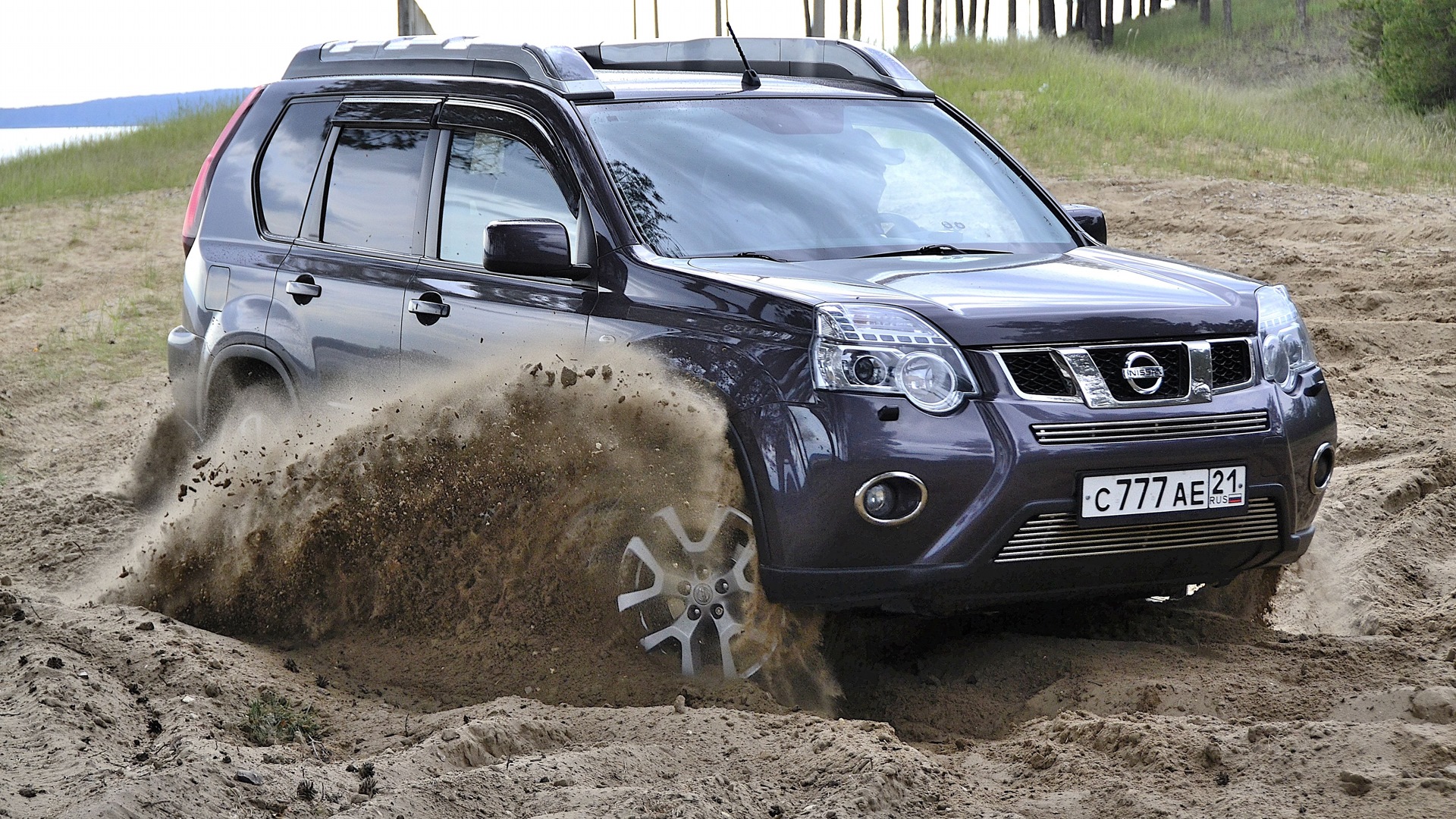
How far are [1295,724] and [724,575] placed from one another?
144 centimetres

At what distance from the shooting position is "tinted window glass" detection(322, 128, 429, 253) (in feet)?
16.8

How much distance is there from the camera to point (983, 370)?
374 cm

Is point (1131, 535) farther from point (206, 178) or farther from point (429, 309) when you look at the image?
point (206, 178)

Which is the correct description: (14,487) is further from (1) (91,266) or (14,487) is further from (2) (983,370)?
(1) (91,266)

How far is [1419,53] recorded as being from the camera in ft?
81.4

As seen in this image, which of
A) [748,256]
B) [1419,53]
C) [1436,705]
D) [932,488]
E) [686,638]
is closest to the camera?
[1436,705]


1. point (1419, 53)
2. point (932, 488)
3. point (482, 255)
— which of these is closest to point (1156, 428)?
point (932, 488)

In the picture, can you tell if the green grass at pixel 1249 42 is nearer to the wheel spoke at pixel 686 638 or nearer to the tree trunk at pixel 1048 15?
the tree trunk at pixel 1048 15

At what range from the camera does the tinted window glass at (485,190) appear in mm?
4762

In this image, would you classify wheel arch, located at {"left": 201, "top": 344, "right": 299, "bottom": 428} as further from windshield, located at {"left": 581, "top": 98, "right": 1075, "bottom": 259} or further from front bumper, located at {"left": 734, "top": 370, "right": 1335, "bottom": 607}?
front bumper, located at {"left": 734, "top": 370, "right": 1335, "bottom": 607}

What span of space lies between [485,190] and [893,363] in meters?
1.82

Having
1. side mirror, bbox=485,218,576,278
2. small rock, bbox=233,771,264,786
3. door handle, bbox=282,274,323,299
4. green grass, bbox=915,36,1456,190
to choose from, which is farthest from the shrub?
small rock, bbox=233,771,264,786

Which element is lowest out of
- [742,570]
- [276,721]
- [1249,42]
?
[1249,42]

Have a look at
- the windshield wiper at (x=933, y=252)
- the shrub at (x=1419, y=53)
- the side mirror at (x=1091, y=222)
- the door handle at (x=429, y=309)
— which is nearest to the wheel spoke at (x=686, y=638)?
the windshield wiper at (x=933, y=252)
